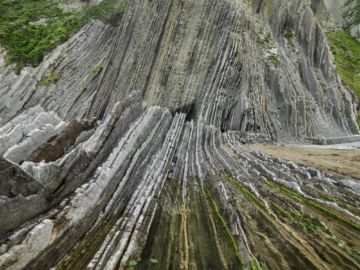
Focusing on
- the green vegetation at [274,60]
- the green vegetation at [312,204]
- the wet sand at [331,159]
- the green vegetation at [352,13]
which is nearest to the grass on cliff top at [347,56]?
the green vegetation at [352,13]

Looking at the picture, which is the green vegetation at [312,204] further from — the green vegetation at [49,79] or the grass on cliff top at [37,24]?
the grass on cliff top at [37,24]

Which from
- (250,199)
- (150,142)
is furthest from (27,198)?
(150,142)

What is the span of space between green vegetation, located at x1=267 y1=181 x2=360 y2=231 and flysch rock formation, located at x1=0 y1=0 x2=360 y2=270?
0.13 feet

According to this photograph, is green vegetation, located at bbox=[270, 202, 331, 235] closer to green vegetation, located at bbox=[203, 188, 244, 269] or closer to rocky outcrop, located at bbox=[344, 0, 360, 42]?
green vegetation, located at bbox=[203, 188, 244, 269]

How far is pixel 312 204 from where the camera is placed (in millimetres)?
10055

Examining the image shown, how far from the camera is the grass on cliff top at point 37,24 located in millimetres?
Answer: 38906

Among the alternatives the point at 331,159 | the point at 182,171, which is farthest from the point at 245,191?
the point at 331,159

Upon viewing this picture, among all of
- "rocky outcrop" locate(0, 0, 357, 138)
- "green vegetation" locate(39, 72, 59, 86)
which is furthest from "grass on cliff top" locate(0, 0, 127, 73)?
"green vegetation" locate(39, 72, 59, 86)

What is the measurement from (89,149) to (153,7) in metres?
24.5

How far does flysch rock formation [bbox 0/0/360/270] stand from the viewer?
7.98m

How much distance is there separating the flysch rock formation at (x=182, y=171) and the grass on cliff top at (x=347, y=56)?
21.1m

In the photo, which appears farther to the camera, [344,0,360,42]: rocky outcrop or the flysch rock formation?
[344,0,360,42]: rocky outcrop

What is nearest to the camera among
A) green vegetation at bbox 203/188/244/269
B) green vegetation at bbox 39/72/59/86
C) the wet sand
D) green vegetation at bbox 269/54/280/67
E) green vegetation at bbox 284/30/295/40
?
green vegetation at bbox 203/188/244/269

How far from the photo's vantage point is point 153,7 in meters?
33.2
